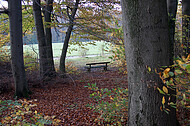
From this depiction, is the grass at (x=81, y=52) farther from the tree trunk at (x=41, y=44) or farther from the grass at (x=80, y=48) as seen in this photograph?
the tree trunk at (x=41, y=44)

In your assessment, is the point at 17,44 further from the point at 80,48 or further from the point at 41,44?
the point at 80,48

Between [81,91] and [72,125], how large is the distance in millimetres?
3012

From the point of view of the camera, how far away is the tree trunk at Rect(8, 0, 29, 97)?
17.9 ft

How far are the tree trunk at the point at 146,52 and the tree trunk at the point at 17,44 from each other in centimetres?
430

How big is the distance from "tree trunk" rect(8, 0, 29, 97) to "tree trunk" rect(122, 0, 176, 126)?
4.30 meters

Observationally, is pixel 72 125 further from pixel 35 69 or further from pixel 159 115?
pixel 35 69

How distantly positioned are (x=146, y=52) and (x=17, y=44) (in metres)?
4.68

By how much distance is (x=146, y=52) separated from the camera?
2230 mm

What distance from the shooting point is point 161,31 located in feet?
7.22

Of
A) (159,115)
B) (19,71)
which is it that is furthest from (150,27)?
(19,71)

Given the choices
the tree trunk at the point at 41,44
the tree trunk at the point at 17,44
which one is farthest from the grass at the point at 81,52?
the tree trunk at the point at 17,44

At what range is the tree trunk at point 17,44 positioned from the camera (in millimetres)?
5445

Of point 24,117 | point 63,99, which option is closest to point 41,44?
point 63,99

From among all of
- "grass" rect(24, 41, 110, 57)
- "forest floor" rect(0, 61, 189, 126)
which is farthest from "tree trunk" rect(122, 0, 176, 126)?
"grass" rect(24, 41, 110, 57)
